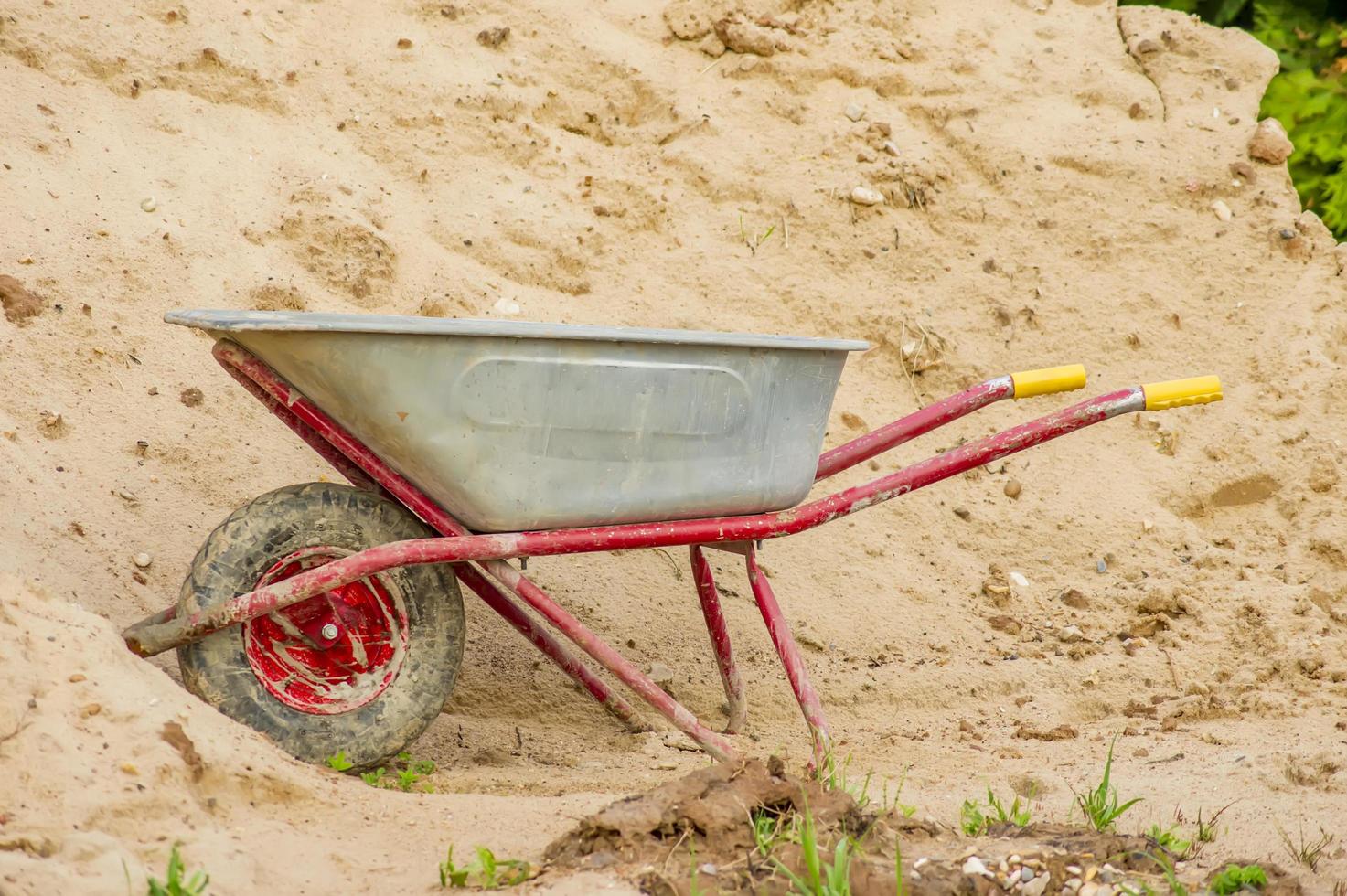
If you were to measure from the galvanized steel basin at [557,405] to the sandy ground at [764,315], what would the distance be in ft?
2.04

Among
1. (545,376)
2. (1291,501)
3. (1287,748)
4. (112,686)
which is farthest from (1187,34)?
(112,686)

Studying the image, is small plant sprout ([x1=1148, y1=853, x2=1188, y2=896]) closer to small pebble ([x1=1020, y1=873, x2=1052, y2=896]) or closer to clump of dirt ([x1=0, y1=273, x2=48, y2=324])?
small pebble ([x1=1020, y1=873, x2=1052, y2=896])

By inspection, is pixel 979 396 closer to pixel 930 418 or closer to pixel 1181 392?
pixel 930 418

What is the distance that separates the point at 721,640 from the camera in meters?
3.22

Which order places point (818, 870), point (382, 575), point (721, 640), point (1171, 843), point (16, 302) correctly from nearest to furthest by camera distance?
1. point (818, 870)
2. point (1171, 843)
3. point (382, 575)
4. point (721, 640)
5. point (16, 302)

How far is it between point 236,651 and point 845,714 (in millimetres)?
1673

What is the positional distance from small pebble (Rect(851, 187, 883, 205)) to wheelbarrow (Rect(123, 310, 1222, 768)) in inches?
75.7

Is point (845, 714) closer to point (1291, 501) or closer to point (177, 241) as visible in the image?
point (1291, 501)

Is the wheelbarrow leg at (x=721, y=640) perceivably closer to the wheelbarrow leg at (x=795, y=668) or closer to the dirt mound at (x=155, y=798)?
the wheelbarrow leg at (x=795, y=668)

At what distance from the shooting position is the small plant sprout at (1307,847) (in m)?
2.31

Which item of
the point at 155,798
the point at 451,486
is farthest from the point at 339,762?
the point at 451,486

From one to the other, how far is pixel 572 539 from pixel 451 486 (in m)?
0.27

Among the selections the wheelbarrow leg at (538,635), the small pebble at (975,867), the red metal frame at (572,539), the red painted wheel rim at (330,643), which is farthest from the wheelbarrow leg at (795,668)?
the red painted wheel rim at (330,643)

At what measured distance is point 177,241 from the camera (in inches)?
151
